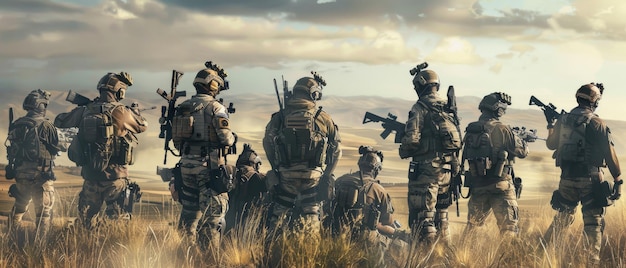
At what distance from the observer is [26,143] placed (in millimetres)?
12430

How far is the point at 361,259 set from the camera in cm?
894

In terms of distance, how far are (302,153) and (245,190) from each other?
1.03 m

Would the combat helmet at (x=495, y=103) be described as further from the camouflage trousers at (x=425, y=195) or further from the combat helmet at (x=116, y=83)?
the combat helmet at (x=116, y=83)

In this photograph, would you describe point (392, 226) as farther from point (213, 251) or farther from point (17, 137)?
point (17, 137)

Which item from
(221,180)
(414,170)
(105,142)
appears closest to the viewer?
(221,180)

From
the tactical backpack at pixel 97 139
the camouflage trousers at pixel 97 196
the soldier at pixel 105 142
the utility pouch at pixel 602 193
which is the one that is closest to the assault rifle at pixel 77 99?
the soldier at pixel 105 142

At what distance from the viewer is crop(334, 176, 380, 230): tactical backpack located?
10.5 m

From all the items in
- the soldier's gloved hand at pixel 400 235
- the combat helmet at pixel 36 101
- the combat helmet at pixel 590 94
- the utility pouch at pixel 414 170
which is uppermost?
the combat helmet at pixel 590 94

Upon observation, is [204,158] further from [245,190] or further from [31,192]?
[31,192]

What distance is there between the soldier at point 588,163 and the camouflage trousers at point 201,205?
4.75 metres

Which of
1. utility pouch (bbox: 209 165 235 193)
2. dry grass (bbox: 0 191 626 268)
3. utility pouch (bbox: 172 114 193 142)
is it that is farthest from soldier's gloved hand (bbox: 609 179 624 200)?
utility pouch (bbox: 172 114 193 142)

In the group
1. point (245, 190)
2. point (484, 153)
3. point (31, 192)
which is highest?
point (484, 153)

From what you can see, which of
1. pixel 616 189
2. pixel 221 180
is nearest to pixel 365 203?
pixel 221 180

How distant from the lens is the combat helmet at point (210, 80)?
9670 millimetres
